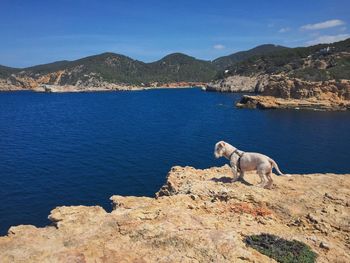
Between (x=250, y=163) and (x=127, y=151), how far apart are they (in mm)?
36515

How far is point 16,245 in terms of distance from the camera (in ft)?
40.5

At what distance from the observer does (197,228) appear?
41.8 ft

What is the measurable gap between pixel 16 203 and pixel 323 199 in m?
27.5

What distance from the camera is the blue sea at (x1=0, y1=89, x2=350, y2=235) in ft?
116

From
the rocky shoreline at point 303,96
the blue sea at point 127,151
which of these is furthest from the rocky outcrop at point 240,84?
the blue sea at point 127,151

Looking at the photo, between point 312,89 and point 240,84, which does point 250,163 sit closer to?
point 312,89

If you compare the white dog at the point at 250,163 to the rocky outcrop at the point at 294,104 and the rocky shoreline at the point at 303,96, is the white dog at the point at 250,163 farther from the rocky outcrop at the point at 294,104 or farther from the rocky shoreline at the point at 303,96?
the rocky shoreline at the point at 303,96

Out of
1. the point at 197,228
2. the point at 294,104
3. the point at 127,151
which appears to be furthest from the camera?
the point at 294,104

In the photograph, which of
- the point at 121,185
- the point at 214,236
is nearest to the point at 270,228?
the point at 214,236

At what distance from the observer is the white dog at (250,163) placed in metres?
16.8

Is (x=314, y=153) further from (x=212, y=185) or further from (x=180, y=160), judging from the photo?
(x=212, y=185)

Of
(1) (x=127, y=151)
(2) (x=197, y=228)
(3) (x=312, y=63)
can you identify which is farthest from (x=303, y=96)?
(2) (x=197, y=228)

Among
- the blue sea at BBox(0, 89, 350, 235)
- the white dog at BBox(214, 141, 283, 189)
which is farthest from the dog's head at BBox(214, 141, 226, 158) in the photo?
the blue sea at BBox(0, 89, 350, 235)

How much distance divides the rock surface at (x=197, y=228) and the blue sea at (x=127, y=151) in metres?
17.8
